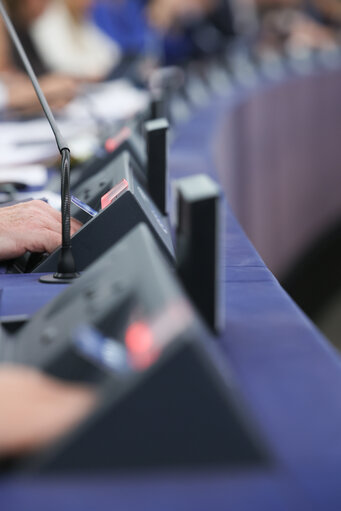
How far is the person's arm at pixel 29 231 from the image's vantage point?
0.98 metres

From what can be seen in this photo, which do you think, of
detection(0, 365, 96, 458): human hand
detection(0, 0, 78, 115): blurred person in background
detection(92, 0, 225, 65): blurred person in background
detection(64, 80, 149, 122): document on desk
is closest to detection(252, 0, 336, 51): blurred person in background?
detection(92, 0, 225, 65): blurred person in background

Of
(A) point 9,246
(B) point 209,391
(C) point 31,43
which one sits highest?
(B) point 209,391

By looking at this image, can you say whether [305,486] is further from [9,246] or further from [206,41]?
[206,41]

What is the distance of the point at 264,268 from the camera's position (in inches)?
39.4

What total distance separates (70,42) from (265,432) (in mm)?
3852

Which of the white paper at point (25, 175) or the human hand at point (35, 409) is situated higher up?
the human hand at point (35, 409)

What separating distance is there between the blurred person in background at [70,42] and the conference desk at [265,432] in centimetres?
279

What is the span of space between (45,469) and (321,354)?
25cm

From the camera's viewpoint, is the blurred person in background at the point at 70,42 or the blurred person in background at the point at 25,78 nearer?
the blurred person in background at the point at 25,78

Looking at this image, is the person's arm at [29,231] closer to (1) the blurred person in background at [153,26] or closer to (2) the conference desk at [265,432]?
(2) the conference desk at [265,432]

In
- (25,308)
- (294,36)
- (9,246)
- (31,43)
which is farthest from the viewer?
(294,36)

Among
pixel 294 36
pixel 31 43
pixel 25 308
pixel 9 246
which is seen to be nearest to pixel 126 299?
pixel 25 308

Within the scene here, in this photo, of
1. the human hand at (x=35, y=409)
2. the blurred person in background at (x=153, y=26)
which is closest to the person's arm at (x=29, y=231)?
the human hand at (x=35, y=409)

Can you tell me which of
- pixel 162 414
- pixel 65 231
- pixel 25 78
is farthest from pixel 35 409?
pixel 25 78
